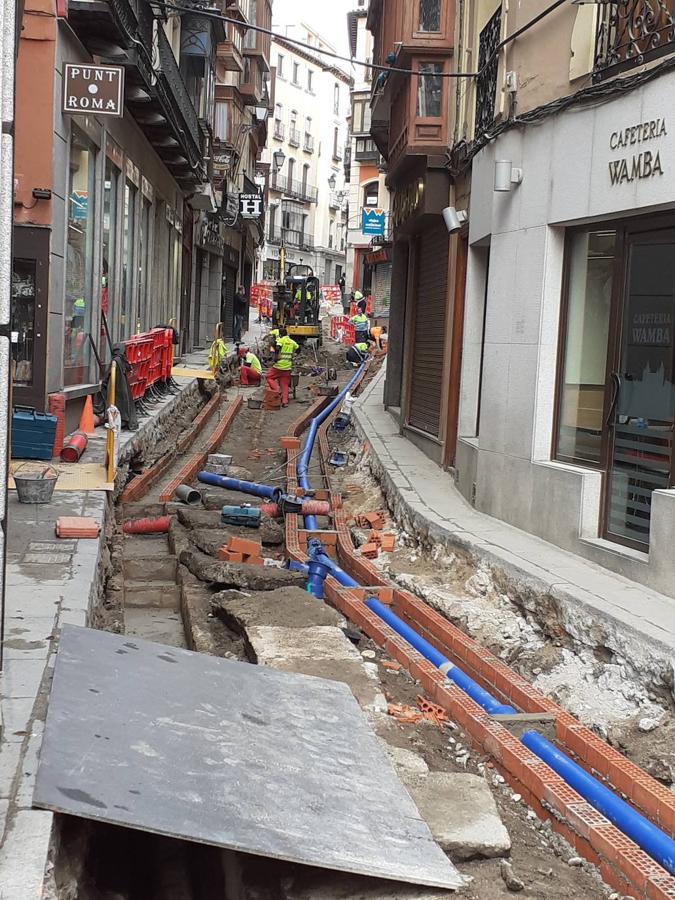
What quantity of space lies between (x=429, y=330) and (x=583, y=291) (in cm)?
654

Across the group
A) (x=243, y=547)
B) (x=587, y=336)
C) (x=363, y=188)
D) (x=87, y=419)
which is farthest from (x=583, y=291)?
(x=363, y=188)

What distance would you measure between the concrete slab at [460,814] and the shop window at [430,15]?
11.3 m

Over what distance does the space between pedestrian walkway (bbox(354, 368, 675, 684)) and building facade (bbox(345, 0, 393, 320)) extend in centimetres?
3635

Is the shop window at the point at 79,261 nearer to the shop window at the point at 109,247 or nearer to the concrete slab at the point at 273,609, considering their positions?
the shop window at the point at 109,247

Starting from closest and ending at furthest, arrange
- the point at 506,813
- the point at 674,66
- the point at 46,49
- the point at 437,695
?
1. the point at 506,813
2. the point at 437,695
3. the point at 674,66
4. the point at 46,49

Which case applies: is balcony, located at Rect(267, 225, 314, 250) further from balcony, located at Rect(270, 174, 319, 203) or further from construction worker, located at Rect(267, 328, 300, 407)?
construction worker, located at Rect(267, 328, 300, 407)

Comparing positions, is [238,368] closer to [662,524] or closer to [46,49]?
[46,49]

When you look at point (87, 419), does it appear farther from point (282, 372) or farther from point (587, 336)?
point (282, 372)

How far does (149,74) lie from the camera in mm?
15344

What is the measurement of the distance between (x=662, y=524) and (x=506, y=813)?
2.79 m

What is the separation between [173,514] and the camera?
11875mm

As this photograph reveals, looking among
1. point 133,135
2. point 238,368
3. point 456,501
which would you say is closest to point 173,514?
point 456,501

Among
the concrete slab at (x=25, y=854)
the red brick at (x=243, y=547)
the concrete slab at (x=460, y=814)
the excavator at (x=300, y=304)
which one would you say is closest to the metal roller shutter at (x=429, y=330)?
the red brick at (x=243, y=547)

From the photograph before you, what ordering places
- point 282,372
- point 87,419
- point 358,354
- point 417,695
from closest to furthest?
point 417,695 → point 87,419 → point 282,372 → point 358,354
